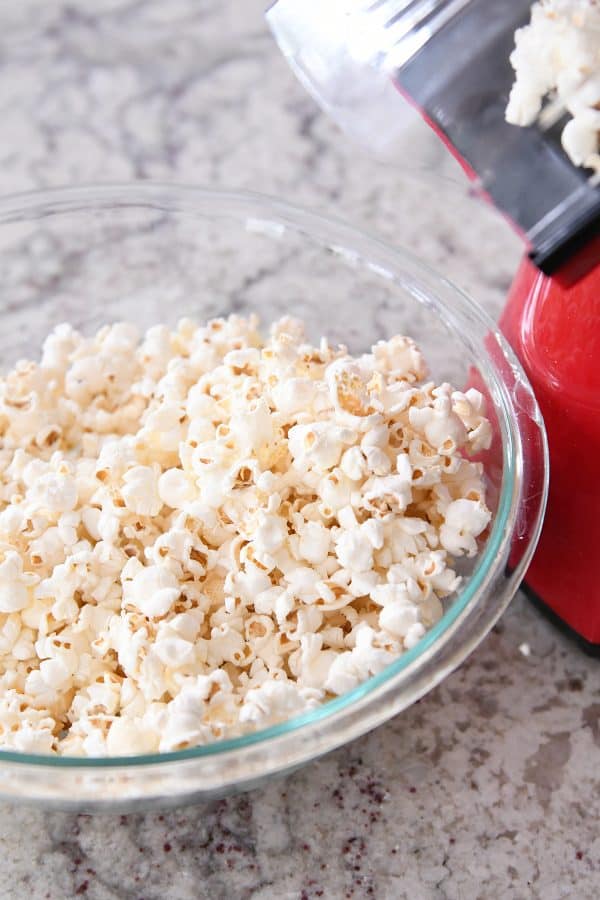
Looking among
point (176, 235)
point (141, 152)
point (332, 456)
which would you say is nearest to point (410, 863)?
point (332, 456)

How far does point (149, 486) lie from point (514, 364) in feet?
1.05

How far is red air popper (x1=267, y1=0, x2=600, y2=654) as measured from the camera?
0.70m

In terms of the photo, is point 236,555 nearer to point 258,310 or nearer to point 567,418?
point 567,418

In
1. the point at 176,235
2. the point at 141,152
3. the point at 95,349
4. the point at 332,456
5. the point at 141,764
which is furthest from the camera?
the point at 141,152

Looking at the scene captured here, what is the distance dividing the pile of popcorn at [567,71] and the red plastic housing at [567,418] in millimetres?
148

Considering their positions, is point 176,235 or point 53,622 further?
point 176,235

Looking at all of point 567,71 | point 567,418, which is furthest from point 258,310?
point 567,71

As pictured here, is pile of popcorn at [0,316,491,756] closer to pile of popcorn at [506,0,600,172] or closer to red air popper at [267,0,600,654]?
red air popper at [267,0,600,654]

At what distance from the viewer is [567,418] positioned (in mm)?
889

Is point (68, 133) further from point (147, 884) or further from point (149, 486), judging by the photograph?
point (147, 884)

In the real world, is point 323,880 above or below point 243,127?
below

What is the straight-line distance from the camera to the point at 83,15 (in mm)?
1653

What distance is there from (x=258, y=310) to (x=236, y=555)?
45cm

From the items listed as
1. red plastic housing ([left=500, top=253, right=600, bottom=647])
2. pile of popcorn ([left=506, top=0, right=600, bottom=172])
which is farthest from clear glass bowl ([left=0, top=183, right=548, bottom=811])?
pile of popcorn ([left=506, top=0, right=600, bottom=172])
